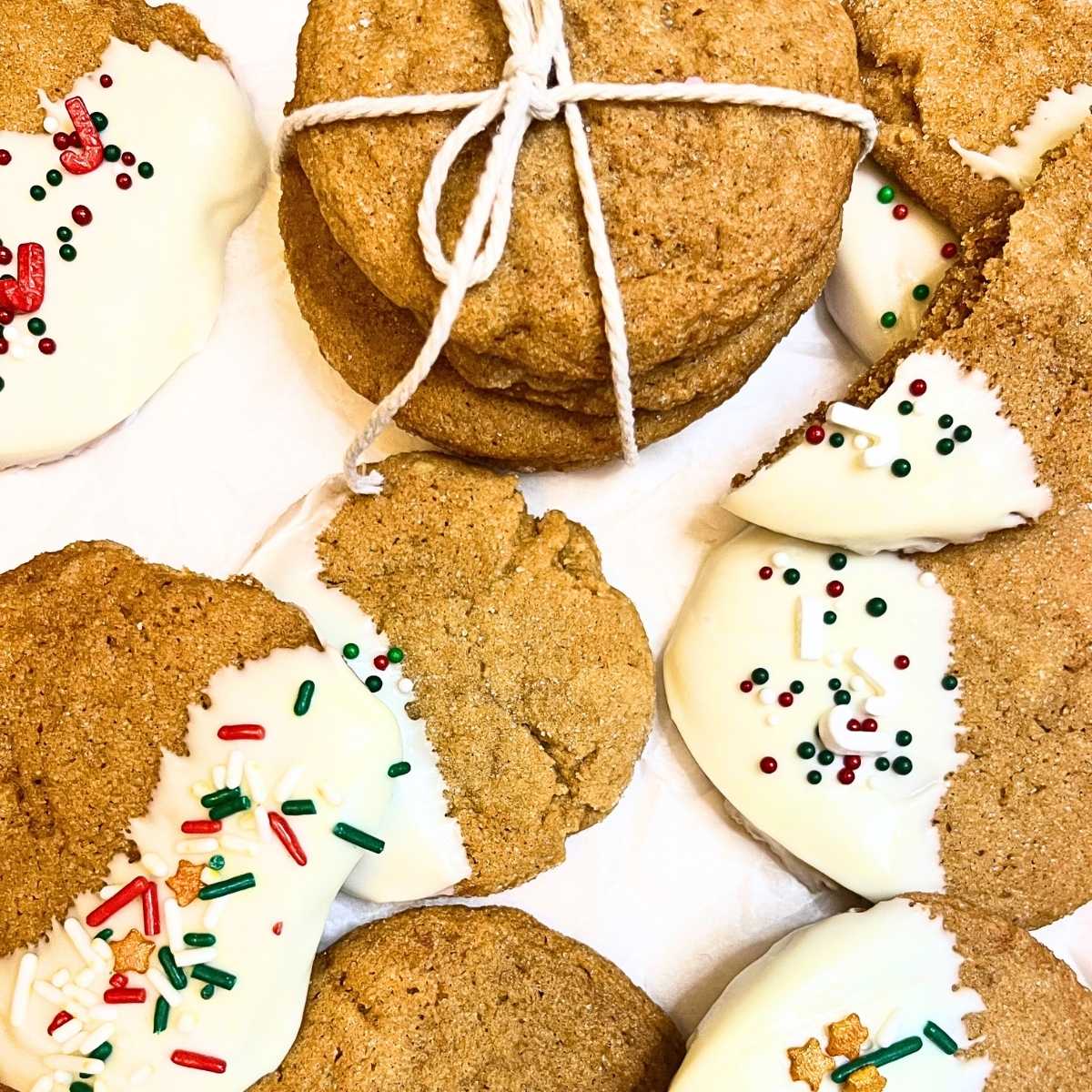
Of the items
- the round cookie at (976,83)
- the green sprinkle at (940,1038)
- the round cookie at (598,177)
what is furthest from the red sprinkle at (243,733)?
the round cookie at (976,83)

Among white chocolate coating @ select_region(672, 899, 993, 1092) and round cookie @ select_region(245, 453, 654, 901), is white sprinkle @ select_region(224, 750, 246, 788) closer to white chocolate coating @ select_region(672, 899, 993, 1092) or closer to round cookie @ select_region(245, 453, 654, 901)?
round cookie @ select_region(245, 453, 654, 901)

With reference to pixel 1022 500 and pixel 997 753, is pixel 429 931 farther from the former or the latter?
pixel 1022 500

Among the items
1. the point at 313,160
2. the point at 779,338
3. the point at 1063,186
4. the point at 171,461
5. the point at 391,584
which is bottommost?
the point at 391,584

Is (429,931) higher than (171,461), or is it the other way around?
A: (171,461)

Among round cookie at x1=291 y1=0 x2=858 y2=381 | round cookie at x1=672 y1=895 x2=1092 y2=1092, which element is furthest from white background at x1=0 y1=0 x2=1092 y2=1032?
round cookie at x1=291 y1=0 x2=858 y2=381

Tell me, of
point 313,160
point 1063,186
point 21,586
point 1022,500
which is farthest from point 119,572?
point 1063,186

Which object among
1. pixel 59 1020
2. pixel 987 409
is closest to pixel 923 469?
pixel 987 409

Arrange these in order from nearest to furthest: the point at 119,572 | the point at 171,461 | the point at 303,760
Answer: the point at 303,760
the point at 119,572
the point at 171,461

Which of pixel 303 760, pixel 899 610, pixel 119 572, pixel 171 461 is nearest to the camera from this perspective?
pixel 303 760

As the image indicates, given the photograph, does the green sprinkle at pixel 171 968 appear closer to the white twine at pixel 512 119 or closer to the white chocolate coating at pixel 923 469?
the white twine at pixel 512 119
